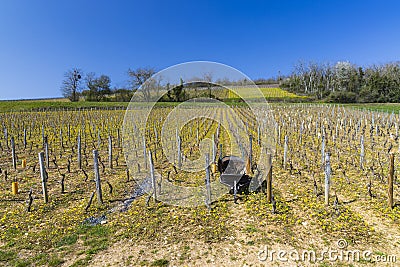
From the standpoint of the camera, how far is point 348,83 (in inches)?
2083

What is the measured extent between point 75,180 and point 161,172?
2.60 m

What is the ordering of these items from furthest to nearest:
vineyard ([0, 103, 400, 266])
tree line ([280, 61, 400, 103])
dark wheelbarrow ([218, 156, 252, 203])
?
tree line ([280, 61, 400, 103]) < dark wheelbarrow ([218, 156, 252, 203]) < vineyard ([0, 103, 400, 266])

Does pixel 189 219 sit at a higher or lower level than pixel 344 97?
lower

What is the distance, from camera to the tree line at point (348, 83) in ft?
148

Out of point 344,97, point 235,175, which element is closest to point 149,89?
point 235,175

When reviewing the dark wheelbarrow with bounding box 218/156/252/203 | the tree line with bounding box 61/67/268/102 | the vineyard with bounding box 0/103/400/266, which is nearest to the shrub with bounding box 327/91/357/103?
the tree line with bounding box 61/67/268/102

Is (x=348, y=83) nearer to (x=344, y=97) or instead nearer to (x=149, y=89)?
(x=344, y=97)

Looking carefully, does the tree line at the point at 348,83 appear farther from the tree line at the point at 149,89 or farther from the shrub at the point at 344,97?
the tree line at the point at 149,89

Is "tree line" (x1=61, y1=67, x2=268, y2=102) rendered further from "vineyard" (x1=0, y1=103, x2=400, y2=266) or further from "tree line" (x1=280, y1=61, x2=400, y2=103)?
"tree line" (x1=280, y1=61, x2=400, y2=103)

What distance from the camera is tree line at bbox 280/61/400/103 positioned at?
148ft

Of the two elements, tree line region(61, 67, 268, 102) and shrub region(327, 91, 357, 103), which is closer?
tree line region(61, 67, 268, 102)

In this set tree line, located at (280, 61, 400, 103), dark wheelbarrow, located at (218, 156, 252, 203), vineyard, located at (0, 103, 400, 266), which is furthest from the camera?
tree line, located at (280, 61, 400, 103)

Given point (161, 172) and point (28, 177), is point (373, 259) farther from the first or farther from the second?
point (28, 177)

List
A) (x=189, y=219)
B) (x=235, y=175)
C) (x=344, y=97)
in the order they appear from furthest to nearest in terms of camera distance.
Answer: (x=344, y=97)
(x=235, y=175)
(x=189, y=219)
